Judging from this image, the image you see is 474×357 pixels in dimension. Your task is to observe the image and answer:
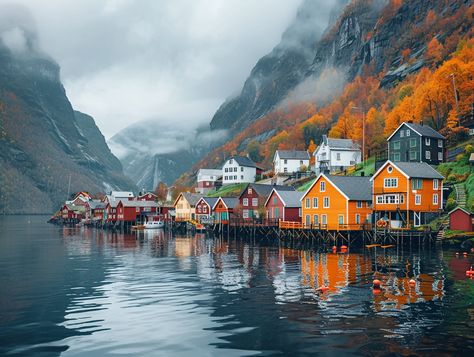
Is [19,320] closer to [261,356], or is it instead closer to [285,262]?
[261,356]

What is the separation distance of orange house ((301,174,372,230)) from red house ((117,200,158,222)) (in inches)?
3125

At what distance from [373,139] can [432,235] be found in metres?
72.0

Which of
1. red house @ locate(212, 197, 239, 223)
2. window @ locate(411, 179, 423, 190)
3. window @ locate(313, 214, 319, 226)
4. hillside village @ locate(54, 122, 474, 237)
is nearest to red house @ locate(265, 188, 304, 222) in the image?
hillside village @ locate(54, 122, 474, 237)

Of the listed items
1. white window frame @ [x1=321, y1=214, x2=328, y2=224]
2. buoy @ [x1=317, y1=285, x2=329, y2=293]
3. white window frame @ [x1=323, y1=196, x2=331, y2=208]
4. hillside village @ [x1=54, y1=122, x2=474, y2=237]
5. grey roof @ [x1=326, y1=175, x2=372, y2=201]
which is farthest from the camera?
white window frame @ [x1=321, y1=214, x2=328, y2=224]

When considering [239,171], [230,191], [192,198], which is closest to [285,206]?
[192,198]

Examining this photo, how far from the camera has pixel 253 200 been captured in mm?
105000

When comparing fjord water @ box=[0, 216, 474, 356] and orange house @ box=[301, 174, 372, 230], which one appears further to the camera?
orange house @ box=[301, 174, 372, 230]

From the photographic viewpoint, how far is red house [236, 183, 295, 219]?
4067 inches

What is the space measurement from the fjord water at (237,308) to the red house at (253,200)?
46890 mm

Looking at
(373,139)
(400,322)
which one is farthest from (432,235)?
(373,139)

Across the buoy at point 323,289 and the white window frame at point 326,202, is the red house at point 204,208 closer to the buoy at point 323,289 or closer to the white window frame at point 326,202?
the white window frame at point 326,202

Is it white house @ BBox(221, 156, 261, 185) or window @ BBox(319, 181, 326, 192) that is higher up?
white house @ BBox(221, 156, 261, 185)

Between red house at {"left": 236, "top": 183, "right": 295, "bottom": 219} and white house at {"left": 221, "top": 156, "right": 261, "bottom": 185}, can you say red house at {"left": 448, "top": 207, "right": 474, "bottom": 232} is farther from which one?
white house at {"left": 221, "top": 156, "right": 261, "bottom": 185}

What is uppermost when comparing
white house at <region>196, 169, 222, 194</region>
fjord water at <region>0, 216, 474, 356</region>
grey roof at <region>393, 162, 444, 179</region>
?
white house at <region>196, 169, 222, 194</region>
